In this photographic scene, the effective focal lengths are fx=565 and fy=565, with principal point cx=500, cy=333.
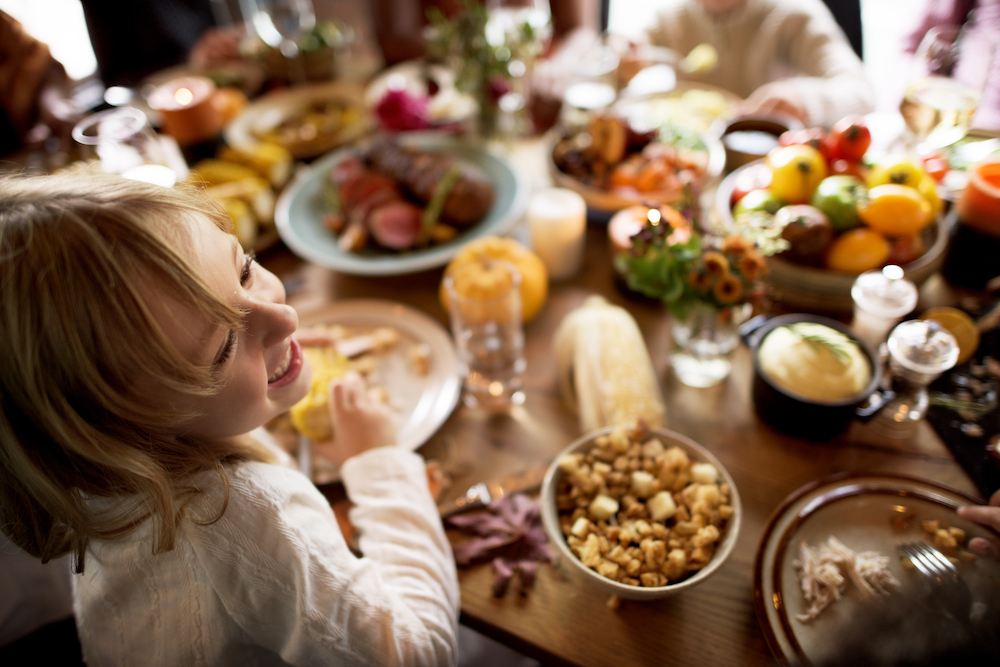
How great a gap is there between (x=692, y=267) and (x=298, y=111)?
5.04ft

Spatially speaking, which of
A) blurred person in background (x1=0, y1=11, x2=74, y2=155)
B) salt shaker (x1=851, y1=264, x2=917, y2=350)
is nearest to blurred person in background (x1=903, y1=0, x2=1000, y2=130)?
salt shaker (x1=851, y1=264, x2=917, y2=350)

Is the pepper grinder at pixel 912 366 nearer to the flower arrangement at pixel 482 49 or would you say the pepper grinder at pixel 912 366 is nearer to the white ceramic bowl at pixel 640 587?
the white ceramic bowl at pixel 640 587

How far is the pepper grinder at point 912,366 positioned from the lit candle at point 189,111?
1805mm

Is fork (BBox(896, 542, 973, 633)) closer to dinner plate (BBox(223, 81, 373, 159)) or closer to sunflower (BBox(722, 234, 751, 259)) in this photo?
sunflower (BBox(722, 234, 751, 259))

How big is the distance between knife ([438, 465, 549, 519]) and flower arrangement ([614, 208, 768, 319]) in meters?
0.37

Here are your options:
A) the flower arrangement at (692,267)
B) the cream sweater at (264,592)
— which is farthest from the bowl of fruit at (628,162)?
the cream sweater at (264,592)

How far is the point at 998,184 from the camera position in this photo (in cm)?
108

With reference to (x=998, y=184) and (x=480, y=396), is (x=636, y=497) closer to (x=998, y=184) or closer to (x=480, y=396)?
(x=480, y=396)

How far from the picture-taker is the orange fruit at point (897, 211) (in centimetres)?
105

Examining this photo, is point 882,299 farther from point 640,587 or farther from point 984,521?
point 640,587

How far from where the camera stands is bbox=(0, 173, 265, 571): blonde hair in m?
0.52

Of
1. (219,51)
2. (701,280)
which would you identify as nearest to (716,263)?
(701,280)

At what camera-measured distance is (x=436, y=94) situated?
5.94 feet

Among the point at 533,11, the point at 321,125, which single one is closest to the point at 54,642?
the point at 321,125
